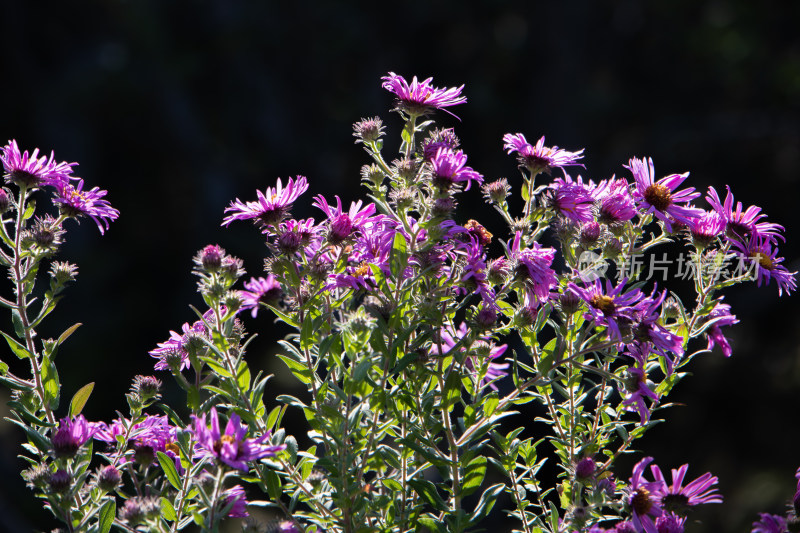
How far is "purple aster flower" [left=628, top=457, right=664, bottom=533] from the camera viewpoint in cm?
125

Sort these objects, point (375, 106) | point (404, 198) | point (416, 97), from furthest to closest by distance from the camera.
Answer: point (375, 106) < point (416, 97) < point (404, 198)

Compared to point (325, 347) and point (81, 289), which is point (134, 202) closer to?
point (81, 289)

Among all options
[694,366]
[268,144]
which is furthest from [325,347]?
[268,144]

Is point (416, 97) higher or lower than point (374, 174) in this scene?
higher

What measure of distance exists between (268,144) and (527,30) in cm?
307

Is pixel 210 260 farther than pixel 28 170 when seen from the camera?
No

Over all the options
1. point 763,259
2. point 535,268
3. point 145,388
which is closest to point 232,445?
point 145,388

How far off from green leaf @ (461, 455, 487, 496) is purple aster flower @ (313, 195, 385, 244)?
39 cm

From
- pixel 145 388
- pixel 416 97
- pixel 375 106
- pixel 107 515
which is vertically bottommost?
pixel 107 515

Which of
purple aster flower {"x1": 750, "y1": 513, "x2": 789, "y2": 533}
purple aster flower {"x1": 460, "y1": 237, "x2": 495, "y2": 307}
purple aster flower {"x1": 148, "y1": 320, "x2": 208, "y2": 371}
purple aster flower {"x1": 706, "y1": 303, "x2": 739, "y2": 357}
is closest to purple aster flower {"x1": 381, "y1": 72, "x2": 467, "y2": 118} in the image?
purple aster flower {"x1": 460, "y1": 237, "x2": 495, "y2": 307}

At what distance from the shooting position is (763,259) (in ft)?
4.66

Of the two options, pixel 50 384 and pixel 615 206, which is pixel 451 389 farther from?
pixel 50 384

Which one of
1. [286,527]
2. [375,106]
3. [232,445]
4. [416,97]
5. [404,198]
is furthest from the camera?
[375,106]

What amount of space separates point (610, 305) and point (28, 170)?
36.4 inches
